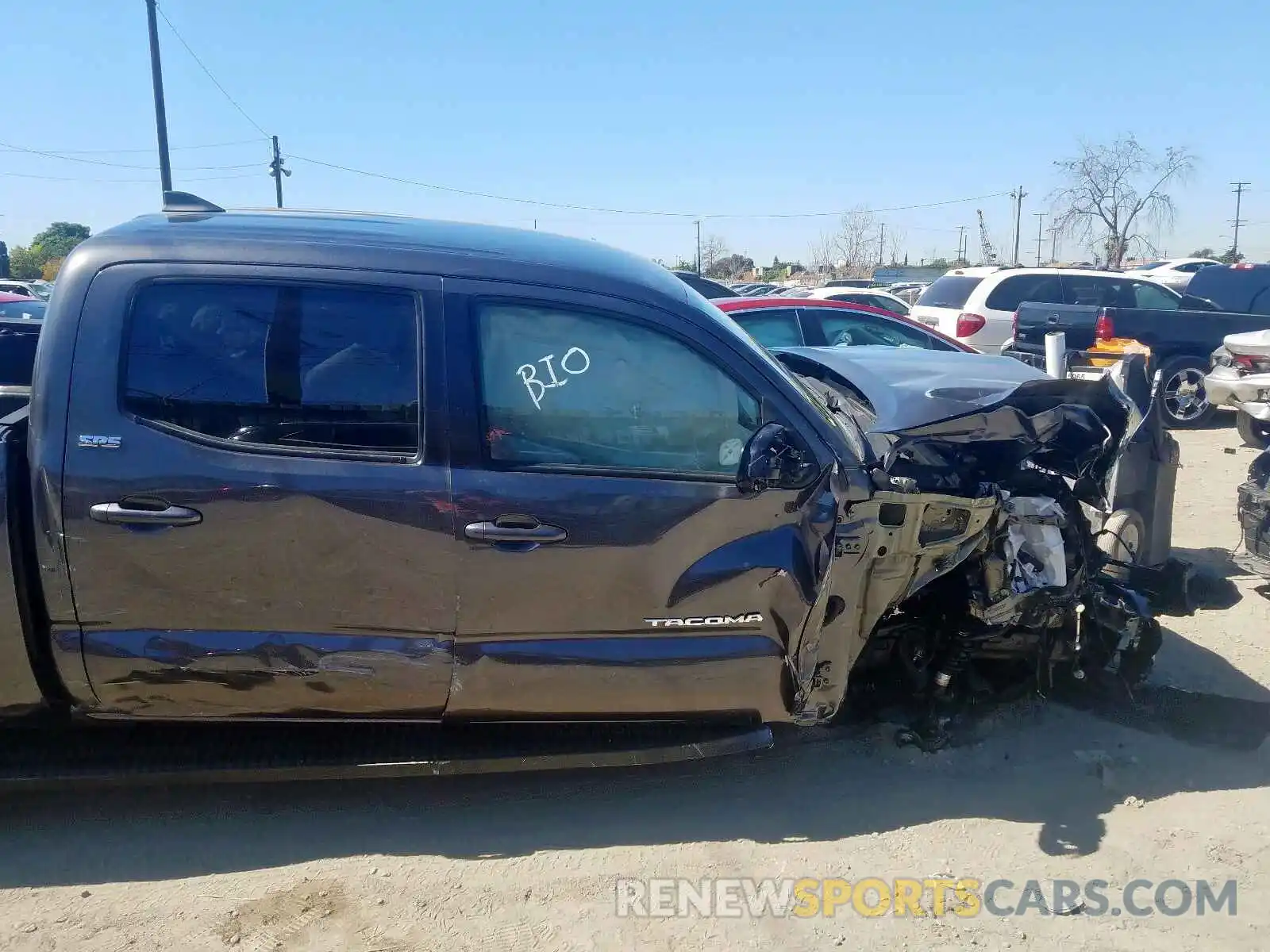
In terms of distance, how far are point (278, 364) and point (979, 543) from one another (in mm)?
2454

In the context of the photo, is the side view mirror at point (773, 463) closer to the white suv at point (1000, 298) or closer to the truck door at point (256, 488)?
the truck door at point (256, 488)

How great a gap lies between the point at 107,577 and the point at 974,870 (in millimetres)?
2833

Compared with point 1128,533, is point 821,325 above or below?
above

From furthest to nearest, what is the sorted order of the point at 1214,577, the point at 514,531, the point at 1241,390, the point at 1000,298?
1. the point at 1000,298
2. the point at 1241,390
3. the point at 1214,577
4. the point at 514,531

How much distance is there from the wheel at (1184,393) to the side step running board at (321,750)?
1018cm

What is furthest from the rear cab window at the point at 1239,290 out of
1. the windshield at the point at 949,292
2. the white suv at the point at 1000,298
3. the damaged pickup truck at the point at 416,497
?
the damaged pickup truck at the point at 416,497

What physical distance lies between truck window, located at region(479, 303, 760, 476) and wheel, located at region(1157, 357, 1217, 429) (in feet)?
33.3

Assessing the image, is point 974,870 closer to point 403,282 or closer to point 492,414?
point 492,414

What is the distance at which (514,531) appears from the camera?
9.42 feet

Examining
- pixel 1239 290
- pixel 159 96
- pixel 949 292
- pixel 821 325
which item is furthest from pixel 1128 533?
pixel 159 96

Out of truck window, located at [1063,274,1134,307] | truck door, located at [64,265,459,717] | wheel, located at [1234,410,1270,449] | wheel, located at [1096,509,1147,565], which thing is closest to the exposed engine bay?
wheel, located at [1096,509,1147,565]

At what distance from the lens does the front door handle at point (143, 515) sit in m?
2.74

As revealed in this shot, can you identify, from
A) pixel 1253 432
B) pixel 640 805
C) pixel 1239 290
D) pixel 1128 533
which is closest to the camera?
pixel 640 805

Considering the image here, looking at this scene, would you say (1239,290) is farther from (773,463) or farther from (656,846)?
(656,846)
